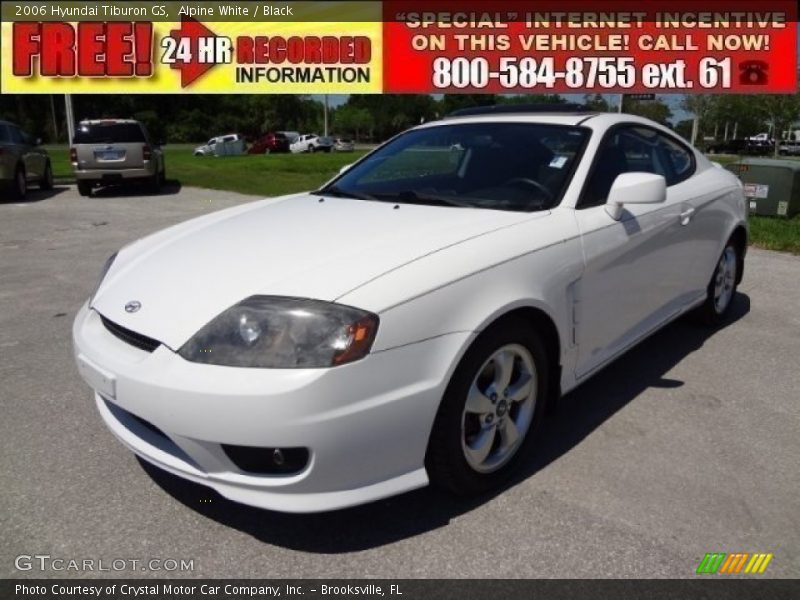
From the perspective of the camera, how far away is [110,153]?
14188mm

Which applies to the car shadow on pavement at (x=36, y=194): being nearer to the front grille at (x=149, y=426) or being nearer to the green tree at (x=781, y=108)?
the front grille at (x=149, y=426)

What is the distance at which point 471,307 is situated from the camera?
2422 millimetres

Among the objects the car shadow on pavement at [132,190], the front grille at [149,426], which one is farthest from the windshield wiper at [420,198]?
the car shadow on pavement at [132,190]

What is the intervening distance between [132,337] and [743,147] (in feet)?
190

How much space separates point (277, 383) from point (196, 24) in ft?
65.3

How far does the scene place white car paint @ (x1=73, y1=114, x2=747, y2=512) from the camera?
215cm

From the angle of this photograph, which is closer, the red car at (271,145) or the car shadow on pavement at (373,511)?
the car shadow on pavement at (373,511)

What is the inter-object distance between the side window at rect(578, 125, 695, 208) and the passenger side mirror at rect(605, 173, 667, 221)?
0.12 meters

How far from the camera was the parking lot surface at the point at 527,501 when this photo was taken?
91.7 inches

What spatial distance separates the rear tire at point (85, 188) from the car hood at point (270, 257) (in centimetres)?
1255

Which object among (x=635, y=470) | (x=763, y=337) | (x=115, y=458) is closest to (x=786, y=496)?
(x=635, y=470)

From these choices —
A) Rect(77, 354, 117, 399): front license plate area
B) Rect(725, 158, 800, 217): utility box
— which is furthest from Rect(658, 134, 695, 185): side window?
Rect(725, 158, 800, 217): utility box

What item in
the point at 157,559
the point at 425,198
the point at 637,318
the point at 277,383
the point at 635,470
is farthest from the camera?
the point at 637,318

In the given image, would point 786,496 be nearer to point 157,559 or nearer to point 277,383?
point 277,383
